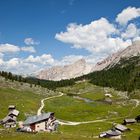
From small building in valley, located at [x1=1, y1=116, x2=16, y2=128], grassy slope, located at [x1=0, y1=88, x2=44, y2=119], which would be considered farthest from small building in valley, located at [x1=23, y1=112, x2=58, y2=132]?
grassy slope, located at [x1=0, y1=88, x2=44, y2=119]

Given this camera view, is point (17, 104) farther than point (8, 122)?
Yes

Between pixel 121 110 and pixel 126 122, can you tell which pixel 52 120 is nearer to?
pixel 126 122

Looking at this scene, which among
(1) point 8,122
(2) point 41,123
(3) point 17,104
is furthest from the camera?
(3) point 17,104

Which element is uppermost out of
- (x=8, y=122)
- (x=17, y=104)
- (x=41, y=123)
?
(x=17, y=104)

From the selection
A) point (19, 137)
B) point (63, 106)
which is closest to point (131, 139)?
point (19, 137)

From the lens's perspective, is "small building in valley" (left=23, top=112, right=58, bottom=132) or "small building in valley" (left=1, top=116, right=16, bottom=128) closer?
"small building in valley" (left=23, top=112, right=58, bottom=132)

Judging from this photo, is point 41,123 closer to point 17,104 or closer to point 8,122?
point 8,122

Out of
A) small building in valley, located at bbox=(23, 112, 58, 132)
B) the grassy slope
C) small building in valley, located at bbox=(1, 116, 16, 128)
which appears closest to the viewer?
small building in valley, located at bbox=(23, 112, 58, 132)

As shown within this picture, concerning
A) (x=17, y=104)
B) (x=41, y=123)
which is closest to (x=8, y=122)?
(x=41, y=123)

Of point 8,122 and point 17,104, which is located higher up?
point 17,104

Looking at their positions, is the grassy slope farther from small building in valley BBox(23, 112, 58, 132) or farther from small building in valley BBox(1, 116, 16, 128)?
small building in valley BBox(23, 112, 58, 132)

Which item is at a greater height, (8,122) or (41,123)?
(41,123)

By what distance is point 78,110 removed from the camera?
175m

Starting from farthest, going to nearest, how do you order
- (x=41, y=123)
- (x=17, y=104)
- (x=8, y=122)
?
1. (x=17, y=104)
2. (x=8, y=122)
3. (x=41, y=123)
